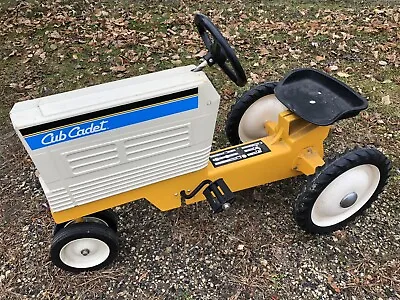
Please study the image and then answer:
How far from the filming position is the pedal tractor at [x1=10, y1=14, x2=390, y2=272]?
2.15 meters

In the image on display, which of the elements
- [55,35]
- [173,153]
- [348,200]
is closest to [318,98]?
[348,200]

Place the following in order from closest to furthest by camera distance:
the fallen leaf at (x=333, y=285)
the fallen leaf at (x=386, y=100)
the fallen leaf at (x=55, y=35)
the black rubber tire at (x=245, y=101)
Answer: the fallen leaf at (x=333, y=285)
the black rubber tire at (x=245, y=101)
the fallen leaf at (x=386, y=100)
the fallen leaf at (x=55, y=35)

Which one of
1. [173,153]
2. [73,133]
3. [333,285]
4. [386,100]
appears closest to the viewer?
[73,133]

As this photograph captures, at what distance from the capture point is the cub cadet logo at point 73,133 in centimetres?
211

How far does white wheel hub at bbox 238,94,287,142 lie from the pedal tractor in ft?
0.16

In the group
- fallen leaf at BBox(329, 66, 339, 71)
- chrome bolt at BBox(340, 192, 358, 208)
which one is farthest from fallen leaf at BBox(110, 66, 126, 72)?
chrome bolt at BBox(340, 192, 358, 208)

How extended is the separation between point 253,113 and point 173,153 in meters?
0.82

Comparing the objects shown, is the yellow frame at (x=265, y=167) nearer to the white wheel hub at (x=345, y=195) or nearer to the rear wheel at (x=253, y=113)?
the white wheel hub at (x=345, y=195)

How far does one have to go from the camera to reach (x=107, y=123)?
2.17 meters

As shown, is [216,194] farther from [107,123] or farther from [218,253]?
[107,123]

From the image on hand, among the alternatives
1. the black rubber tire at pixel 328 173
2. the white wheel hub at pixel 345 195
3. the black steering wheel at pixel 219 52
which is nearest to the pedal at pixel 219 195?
the black rubber tire at pixel 328 173

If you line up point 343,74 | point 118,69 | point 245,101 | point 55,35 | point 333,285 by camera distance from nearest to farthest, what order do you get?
1. point 333,285
2. point 245,101
3. point 343,74
4. point 118,69
5. point 55,35

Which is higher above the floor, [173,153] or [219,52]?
[219,52]

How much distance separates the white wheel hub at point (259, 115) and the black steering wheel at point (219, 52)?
0.73 metres
